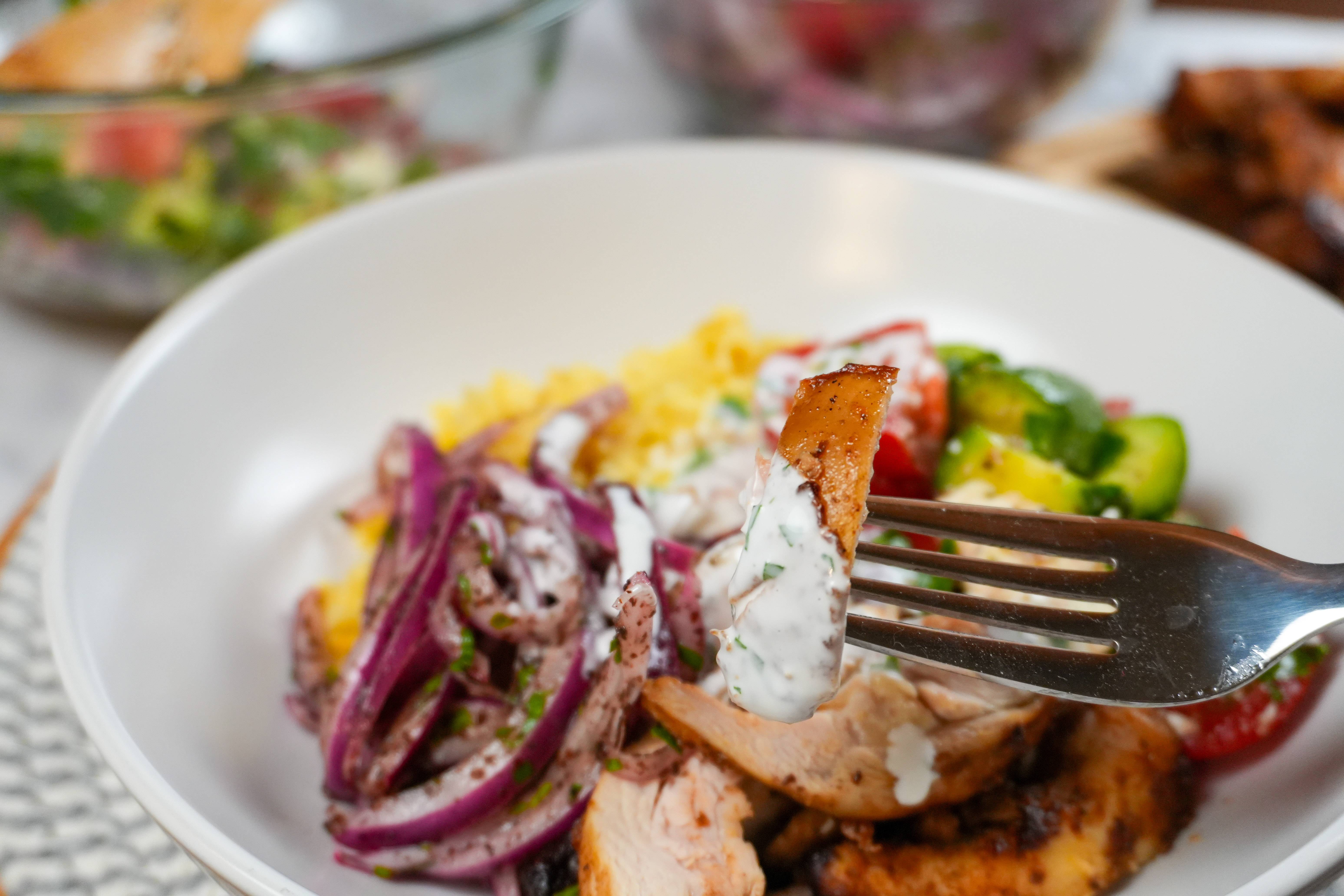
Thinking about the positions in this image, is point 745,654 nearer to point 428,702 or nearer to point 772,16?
point 428,702

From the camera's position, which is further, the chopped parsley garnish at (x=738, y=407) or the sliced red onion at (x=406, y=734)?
the chopped parsley garnish at (x=738, y=407)

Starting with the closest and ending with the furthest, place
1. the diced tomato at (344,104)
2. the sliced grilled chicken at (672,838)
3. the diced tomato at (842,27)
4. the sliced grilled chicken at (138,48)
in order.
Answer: the sliced grilled chicken at (672,838)
the diced tomato at (344,104)
the sliced grilled chicken at (138,48)
the diced tomato at (842,27)

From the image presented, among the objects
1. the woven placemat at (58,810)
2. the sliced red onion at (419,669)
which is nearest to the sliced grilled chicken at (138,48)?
the woven placemat at (58,810)

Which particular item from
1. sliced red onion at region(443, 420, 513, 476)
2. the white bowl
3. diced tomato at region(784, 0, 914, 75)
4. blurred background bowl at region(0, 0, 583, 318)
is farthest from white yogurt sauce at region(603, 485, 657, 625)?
diced tomato at region(784, 0, 914, 75)

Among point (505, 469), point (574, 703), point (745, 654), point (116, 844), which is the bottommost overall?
point (116, 844)

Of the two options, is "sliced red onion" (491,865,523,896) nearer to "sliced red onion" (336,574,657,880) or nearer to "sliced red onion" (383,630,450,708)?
"sliced red onion" (336,574,657,880)

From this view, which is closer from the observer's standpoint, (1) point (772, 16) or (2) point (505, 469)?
(2) point (505, 469)

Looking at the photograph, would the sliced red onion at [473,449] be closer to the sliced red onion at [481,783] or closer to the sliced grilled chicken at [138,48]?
the sliced red onion at [481,783]

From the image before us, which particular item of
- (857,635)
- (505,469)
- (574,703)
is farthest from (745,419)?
(857,635)
